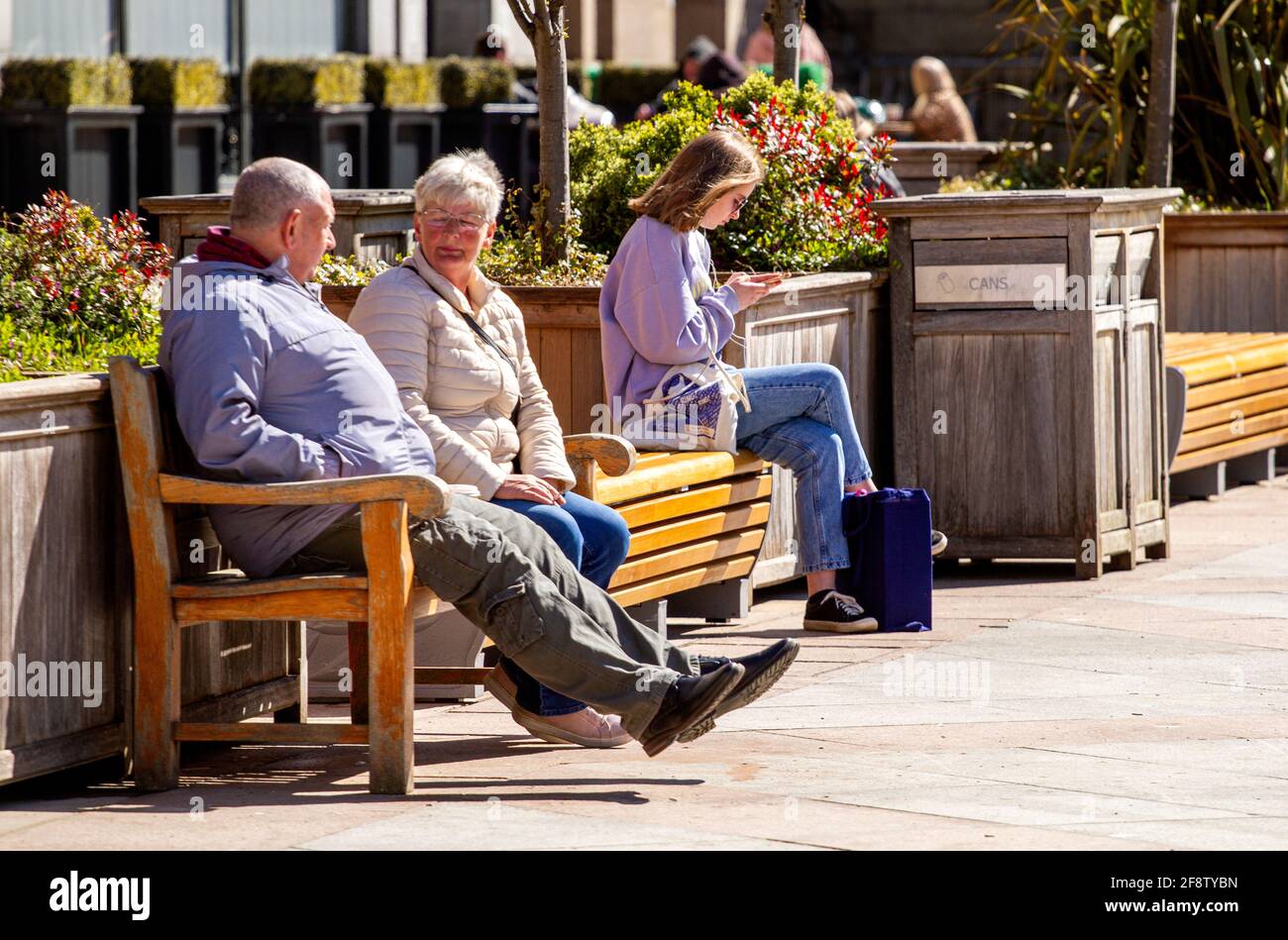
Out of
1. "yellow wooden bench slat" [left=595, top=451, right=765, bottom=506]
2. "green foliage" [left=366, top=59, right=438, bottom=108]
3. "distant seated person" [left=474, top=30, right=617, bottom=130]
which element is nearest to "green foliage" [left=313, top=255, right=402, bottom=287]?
"yellow wooden bench slat" [left=595, top=451, right=765, bottom=506]

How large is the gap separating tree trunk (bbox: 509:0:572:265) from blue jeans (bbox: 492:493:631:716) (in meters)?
2.28

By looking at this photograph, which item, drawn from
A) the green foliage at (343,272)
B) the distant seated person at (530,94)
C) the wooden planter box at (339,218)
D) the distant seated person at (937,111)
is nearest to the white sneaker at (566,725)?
the green foliage at (343,272)

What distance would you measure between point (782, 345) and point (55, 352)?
269 centimetres

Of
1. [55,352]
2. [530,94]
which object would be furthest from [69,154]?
[55,352]

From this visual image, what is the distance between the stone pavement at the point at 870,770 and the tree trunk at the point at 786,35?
336cm

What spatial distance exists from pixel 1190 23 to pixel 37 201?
25.2ft

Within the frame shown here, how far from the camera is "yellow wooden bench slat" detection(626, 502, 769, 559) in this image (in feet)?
21.9

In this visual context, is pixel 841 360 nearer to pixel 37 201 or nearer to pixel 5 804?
pixel 5 804

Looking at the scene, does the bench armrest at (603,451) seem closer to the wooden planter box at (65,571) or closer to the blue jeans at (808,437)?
the blue jeans at (808,437)

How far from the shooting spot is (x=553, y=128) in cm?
798

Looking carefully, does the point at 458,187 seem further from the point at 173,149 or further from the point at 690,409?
the point at 173,149

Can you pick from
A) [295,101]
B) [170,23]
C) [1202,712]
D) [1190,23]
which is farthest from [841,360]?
[170,23]

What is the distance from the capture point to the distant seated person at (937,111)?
16484 millimetres
